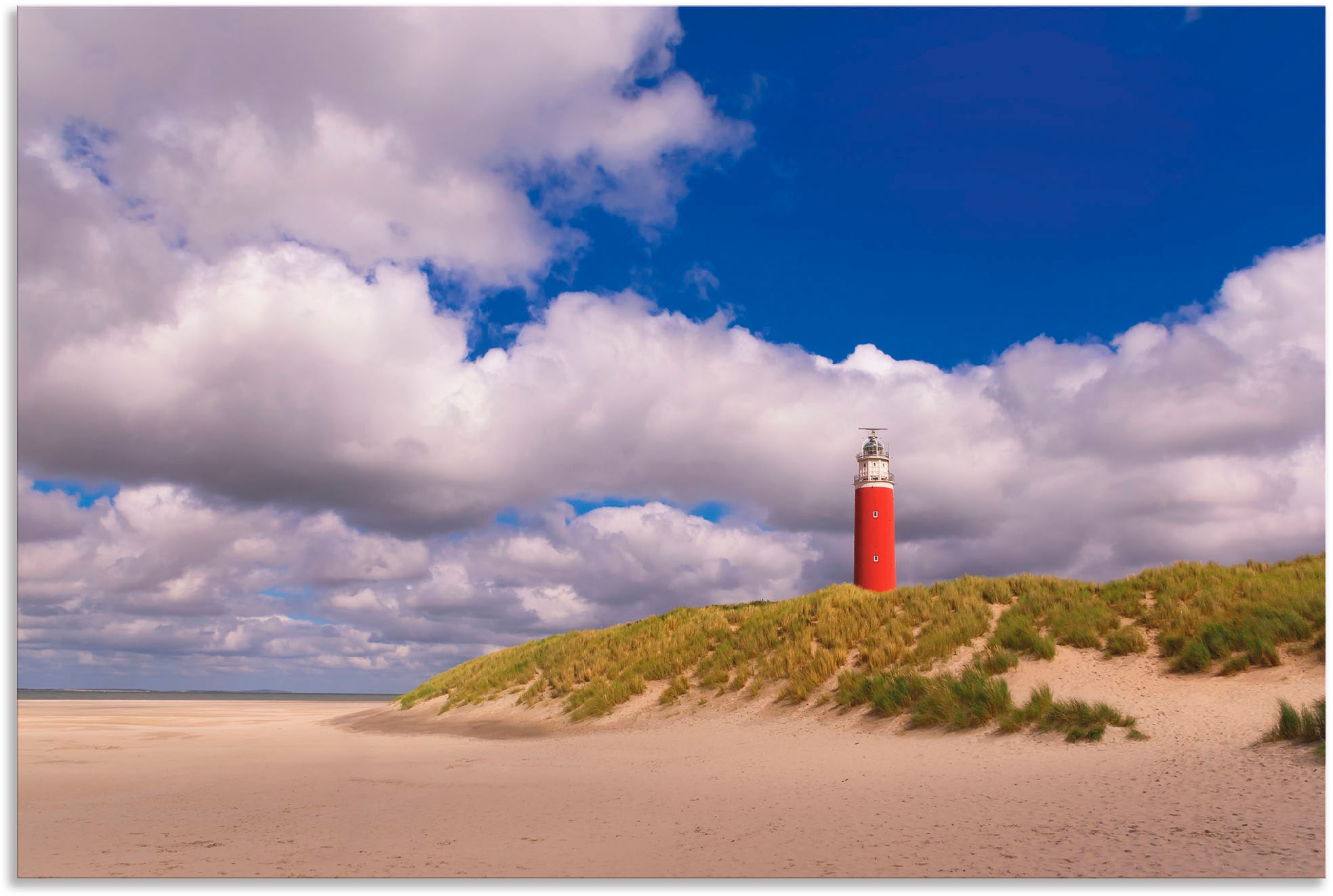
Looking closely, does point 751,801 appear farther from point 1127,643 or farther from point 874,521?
point 874,521

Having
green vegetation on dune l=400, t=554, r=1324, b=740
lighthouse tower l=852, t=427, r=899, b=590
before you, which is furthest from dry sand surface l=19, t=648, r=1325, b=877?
lighthouse tower l=852, t=427, r=899, b=590

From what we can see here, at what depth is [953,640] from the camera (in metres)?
16.0

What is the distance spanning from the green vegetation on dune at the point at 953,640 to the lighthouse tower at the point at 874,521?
15097 mm

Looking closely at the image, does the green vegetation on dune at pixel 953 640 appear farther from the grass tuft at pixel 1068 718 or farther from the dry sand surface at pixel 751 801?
the dry sand surface at pixel 751 801

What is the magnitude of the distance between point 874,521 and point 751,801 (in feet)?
103

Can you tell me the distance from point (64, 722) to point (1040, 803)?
2518 centimetres

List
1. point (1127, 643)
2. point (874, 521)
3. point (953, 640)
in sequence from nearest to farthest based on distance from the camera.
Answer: point (1127, 643) < point (953, 640) < point (874, 521)

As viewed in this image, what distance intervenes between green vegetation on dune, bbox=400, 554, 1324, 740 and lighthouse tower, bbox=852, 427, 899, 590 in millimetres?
15097

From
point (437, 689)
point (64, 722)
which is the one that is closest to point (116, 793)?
point (64, 722)

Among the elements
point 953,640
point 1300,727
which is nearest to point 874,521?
point 953,640

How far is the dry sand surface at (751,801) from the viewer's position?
6.28 metres

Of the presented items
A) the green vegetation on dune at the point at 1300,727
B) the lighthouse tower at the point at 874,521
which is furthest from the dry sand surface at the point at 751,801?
the lighthouse tower at the point at 874,521

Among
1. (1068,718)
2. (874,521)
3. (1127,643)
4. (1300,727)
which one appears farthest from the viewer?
(874,521)

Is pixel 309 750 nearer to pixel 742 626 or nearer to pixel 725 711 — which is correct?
pixel 725 711
